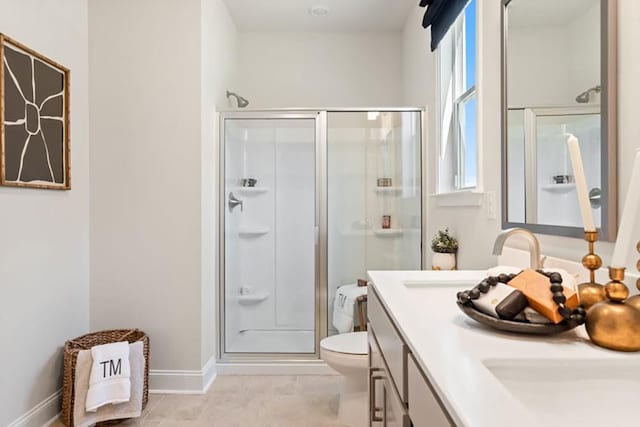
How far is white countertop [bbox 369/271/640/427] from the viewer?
49cm

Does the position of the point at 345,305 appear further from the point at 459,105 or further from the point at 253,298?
the point at 459,105

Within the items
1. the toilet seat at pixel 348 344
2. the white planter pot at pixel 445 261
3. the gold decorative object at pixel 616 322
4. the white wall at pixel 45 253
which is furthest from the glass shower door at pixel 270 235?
the gold decorative object at pixel 616 322

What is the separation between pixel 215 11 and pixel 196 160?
3.65 feet

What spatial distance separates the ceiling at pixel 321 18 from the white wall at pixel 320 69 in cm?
11

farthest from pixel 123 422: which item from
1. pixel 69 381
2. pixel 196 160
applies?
pixel 196 160

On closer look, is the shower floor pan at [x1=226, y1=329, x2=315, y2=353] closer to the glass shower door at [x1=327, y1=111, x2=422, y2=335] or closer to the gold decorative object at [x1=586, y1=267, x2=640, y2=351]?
the glass shower door at [x1=327, y1=111, x2=422, y2=335]

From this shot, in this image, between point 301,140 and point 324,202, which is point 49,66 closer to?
point 301,140

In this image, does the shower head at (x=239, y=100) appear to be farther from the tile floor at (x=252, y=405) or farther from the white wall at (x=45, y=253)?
the tile floor at (x=252, y=405)

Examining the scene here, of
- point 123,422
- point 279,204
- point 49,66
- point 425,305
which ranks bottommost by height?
point 123,422

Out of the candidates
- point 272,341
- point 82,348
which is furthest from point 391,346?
point 272,341

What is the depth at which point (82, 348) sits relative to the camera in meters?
2.17

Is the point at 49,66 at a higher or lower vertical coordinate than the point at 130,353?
higher

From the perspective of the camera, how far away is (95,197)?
2.50m

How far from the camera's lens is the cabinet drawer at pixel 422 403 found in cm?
61
